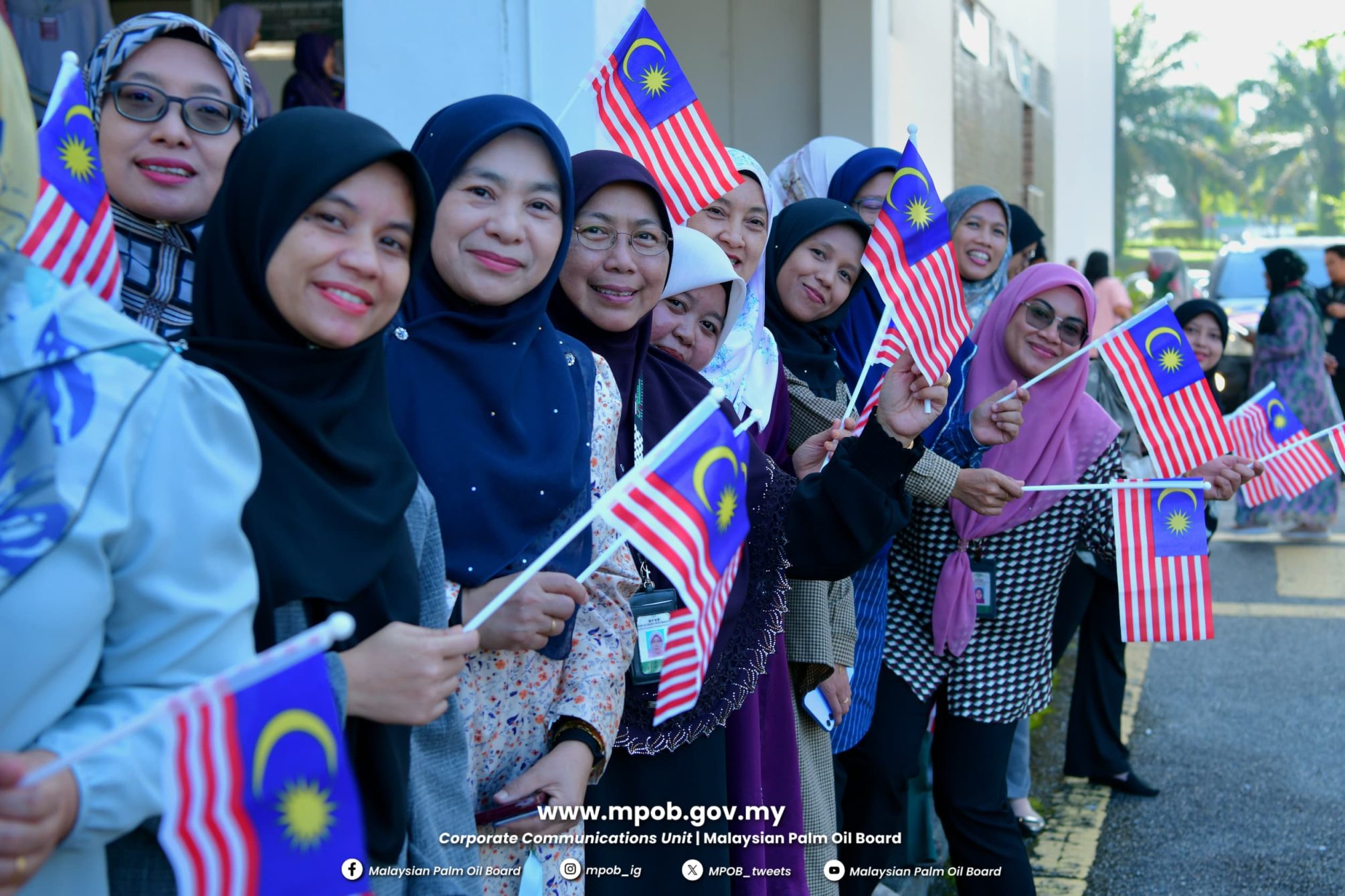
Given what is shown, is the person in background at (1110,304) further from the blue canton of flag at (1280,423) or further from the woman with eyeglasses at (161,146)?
the woman with eyeglasses at (161,146)

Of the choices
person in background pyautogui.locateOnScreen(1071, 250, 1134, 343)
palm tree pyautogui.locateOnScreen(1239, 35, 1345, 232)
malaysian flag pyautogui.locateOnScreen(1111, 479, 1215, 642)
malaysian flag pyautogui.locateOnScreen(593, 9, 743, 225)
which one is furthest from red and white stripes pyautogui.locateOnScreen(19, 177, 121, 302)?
palm tree pyautogui.locateOnScreen(1239, 35, 1345, 232)

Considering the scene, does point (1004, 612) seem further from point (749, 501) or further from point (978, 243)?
point (978, 243)

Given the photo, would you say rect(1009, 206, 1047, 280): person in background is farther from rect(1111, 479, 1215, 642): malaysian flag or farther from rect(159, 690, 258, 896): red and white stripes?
rect(159, 690, 258, 896): red and white stripes

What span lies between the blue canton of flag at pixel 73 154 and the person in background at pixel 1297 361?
974 centimetres

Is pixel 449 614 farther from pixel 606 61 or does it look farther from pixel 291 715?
pixel 606 61

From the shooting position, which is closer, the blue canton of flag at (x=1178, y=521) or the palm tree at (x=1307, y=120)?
the blue canton of flag at (x=1178, y=521)

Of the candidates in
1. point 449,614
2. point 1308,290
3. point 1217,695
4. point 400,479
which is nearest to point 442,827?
point 449,614

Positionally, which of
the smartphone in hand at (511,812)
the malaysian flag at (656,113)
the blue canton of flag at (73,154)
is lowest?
the smartphone in hand at (511,812)

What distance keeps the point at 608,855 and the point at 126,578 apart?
1.52 m

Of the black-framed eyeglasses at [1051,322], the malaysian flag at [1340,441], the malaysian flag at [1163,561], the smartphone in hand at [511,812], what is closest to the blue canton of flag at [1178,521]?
the malaysian flag at [1163,561]

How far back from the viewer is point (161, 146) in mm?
2580

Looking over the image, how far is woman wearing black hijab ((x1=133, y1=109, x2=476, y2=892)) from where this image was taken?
1721 mm

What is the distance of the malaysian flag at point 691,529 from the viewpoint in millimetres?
2205

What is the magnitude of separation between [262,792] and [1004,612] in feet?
9.05
